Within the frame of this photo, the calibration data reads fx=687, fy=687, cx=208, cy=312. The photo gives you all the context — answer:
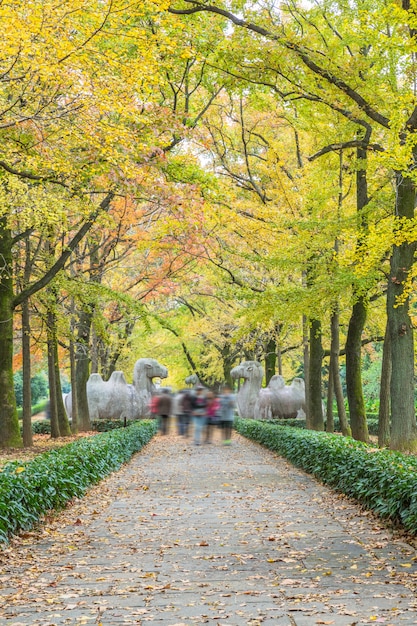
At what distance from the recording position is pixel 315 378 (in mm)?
20094

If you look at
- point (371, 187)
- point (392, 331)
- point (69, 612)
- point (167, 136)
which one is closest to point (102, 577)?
point (69, 612)

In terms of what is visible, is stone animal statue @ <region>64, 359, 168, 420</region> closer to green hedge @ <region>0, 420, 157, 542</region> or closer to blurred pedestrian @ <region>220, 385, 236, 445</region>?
blurred pedestrian @ <region>220, 385, 236, 445</region>

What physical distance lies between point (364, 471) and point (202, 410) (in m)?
12.6

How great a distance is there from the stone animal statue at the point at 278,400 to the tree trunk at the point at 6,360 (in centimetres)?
1445

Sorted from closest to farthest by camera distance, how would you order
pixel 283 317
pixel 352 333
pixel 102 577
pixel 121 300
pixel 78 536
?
pixel 102 577 < pixel 78 536 < pixel 352 333 < pixel 283 317 < pixel 121 300

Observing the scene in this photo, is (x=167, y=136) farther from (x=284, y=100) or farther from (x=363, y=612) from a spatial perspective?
(x=363, y=612)

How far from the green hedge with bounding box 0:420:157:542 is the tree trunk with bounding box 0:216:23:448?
3247mm

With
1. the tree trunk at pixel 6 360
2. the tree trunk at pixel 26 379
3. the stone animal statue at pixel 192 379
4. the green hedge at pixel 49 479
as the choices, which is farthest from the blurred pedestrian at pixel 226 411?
the stone animal statue at pixel 192 379

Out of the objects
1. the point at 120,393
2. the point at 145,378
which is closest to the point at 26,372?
the point at 120,393

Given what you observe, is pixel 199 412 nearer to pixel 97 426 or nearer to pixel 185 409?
pixel 185 409

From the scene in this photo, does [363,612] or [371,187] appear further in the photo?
[371,187]

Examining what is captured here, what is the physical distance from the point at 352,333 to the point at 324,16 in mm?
7133

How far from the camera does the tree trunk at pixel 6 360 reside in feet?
54.3

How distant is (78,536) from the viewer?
24.5 feet
